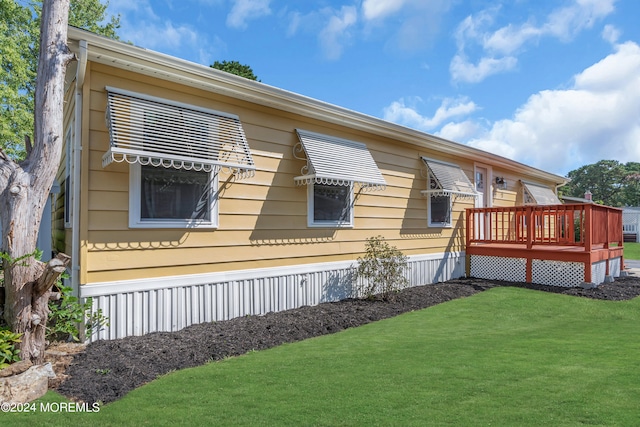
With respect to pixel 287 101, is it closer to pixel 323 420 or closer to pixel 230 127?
pixel 230 127

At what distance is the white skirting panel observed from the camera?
432cm

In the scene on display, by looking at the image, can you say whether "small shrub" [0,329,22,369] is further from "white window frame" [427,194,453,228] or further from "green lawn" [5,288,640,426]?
"white window frame" [427,194,453,228]

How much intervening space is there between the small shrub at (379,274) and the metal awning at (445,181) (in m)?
2.13

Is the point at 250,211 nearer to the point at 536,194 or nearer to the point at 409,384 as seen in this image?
the point at 409,384

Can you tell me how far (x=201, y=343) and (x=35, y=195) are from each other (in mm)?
2098

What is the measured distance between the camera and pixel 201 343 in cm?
420

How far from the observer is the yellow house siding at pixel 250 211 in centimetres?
427

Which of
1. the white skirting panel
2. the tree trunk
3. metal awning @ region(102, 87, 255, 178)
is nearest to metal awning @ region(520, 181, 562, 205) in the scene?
the white skirting panel

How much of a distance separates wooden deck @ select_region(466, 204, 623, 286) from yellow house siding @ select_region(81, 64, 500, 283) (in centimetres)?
164

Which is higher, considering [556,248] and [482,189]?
[482,189]

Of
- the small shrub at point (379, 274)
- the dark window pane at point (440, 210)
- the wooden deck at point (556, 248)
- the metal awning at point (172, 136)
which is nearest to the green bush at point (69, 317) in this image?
the metal awning at point (172, 136)

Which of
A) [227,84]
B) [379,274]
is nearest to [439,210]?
[379,274]

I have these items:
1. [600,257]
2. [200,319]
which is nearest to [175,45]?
[200,319]

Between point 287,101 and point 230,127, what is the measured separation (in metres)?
1.05
